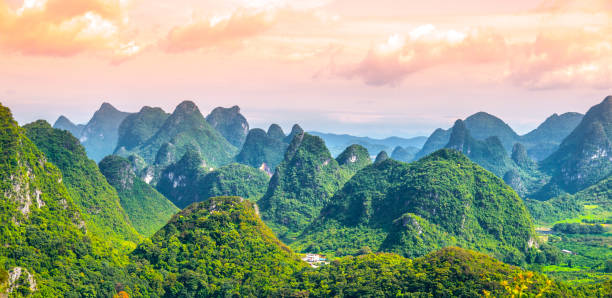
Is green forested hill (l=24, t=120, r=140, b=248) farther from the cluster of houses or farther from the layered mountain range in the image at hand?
the cluster of houses

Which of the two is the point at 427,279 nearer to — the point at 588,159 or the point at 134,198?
the point at 134,198

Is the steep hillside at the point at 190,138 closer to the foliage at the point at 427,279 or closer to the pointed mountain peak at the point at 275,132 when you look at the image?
the pointed mountain peak at the point at 275,132

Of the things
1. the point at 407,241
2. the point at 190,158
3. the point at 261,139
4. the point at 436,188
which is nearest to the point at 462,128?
the point at 261,139

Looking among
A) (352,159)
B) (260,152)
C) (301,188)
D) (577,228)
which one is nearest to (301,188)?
(301,188)

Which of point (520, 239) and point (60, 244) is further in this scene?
point (520, 239)

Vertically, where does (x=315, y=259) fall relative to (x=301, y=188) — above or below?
below

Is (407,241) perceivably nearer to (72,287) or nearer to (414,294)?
(414,294)

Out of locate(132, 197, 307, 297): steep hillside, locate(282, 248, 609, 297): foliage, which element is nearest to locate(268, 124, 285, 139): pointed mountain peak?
locate(132, 197, 307, 297): steep hillside
